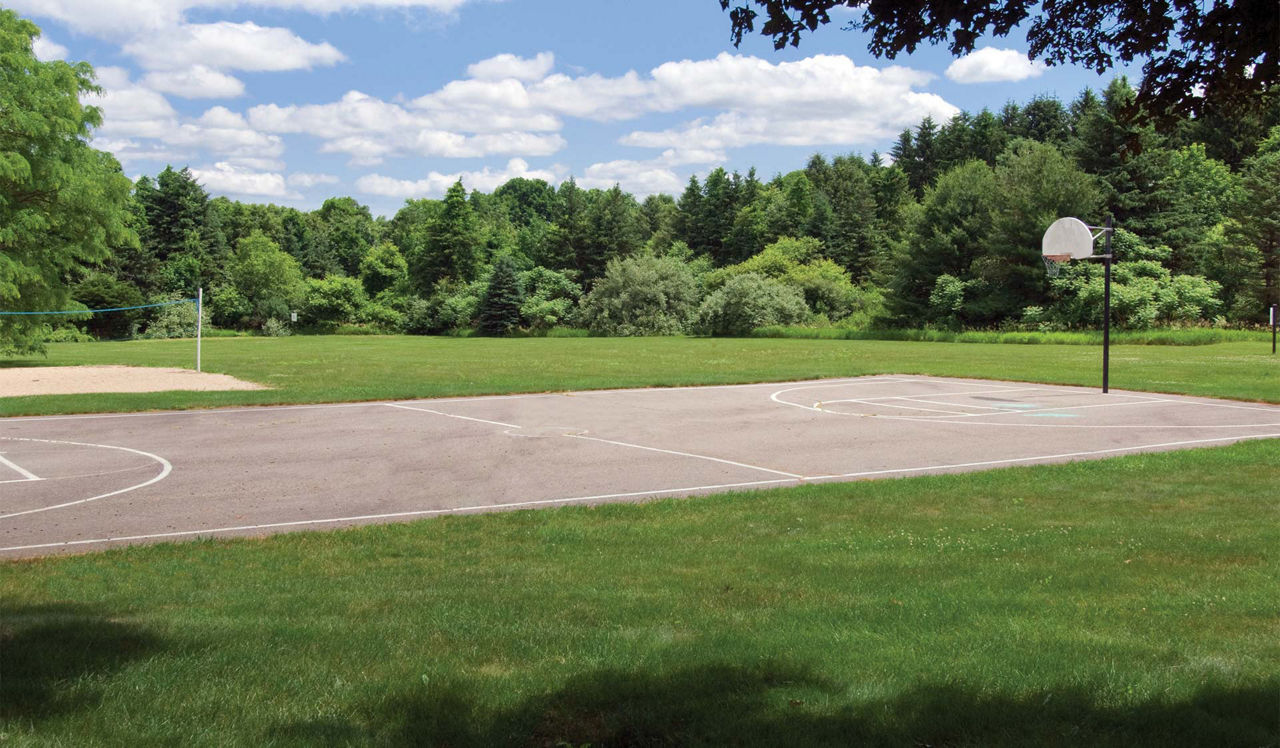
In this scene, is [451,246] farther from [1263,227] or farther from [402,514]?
[402,514]

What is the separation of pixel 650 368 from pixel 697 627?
28.7m

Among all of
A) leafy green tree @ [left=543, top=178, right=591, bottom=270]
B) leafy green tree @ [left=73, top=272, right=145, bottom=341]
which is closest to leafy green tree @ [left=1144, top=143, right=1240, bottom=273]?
leafy green tree @ [left=543, top=178, right=591, bottom=270]

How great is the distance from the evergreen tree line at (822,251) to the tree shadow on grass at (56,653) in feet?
113

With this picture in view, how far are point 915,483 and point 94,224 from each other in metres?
31.2

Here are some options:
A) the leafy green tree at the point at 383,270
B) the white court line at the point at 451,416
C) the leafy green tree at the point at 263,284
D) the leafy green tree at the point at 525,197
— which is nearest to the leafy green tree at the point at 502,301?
the leafy green tree at the point at 263,284

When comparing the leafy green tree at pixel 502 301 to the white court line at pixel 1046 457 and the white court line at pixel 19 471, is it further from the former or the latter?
the white court line at pixel 1046 457

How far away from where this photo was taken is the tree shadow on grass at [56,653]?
4359 millimetres

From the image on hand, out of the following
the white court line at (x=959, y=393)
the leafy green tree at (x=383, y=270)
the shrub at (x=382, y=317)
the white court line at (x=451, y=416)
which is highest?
the leafy green tree at (x=383, y=270)

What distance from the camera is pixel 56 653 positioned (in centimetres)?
507

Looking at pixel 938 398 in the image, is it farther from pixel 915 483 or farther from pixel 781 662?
pixel 781 662

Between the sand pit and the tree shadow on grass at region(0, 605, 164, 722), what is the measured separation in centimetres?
2040

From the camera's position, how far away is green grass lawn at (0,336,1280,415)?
23484 mm

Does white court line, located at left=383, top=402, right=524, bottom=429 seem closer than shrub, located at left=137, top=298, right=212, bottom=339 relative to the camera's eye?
Yes

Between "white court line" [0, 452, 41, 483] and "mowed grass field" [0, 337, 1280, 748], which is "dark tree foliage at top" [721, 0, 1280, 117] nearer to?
"mowed grass field" [0, 337, 1280, 748]
